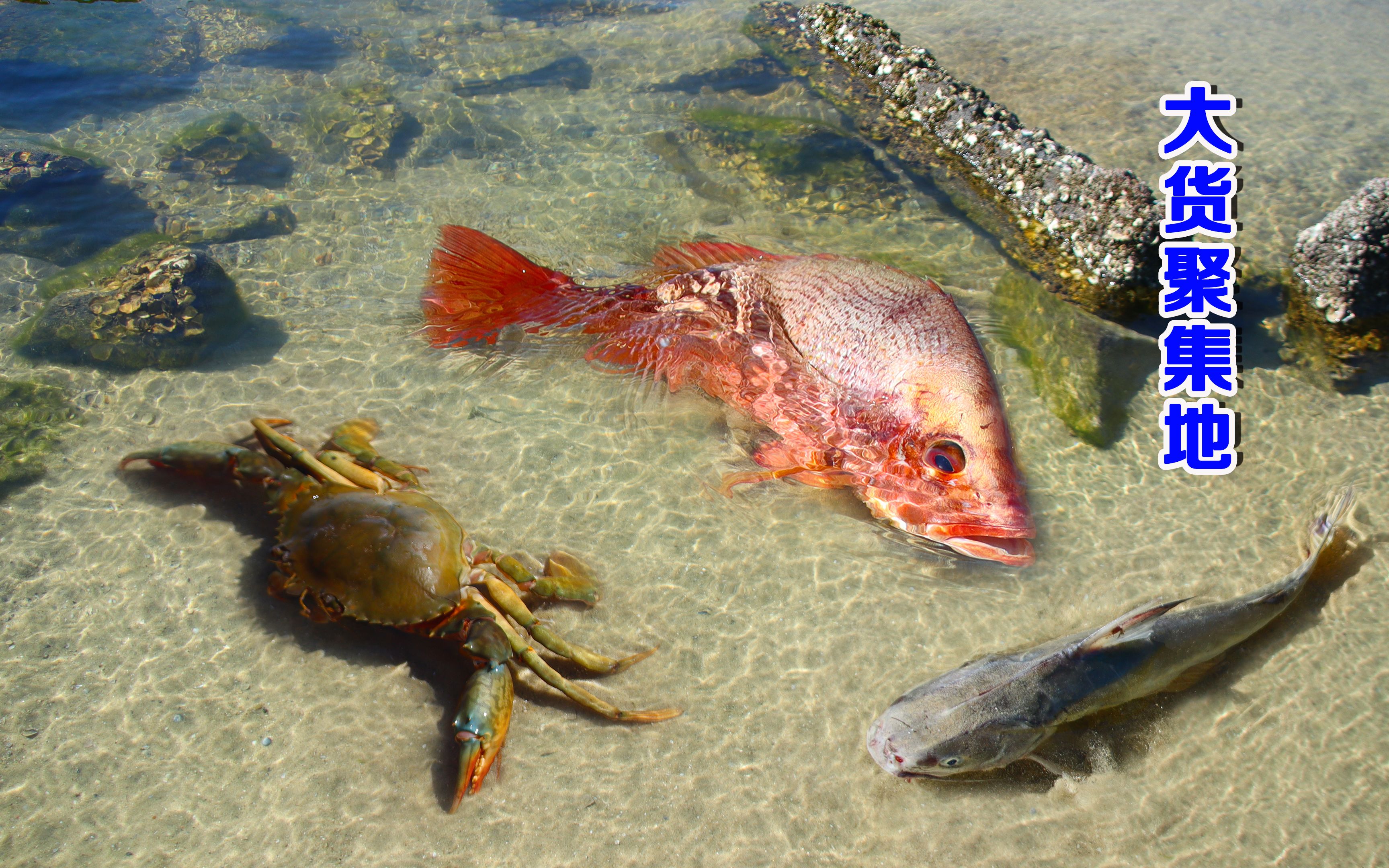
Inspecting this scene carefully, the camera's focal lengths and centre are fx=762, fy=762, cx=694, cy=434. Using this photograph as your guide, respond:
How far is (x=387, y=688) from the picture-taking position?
3.17 m

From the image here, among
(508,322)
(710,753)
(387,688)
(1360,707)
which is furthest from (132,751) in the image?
(1360,707)

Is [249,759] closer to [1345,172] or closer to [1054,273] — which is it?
[1054,273]

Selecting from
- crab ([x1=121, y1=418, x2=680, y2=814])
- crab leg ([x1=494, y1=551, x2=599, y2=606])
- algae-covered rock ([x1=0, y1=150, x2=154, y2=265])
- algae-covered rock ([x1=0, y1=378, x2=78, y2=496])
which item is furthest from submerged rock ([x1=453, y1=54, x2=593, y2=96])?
crab leg ([x1=494, y1=551, x2=599, y2=606])

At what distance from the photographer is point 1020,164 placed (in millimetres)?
5703

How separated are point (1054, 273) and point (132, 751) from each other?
18.7ft

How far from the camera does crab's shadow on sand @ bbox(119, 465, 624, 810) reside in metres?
3.07

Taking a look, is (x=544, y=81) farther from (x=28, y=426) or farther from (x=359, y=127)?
(x=28, y=426)

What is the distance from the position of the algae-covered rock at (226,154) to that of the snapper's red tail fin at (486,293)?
264 cm

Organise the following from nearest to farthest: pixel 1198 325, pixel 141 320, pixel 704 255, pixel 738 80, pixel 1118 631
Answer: pixel 1118 631 < pixel 141 320 < pixel 1198 325 < pixel 704 255 < pixel 738 80

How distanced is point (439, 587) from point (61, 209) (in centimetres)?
523

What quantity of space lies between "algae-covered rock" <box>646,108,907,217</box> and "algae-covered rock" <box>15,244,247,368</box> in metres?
3.65

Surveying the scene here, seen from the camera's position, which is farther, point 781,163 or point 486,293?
point 781,163

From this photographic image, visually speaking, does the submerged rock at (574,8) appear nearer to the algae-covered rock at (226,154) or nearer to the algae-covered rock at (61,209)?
the algae-covered rock at (226,154)

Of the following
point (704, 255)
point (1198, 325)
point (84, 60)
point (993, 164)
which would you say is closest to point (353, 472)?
point (704, 255)
